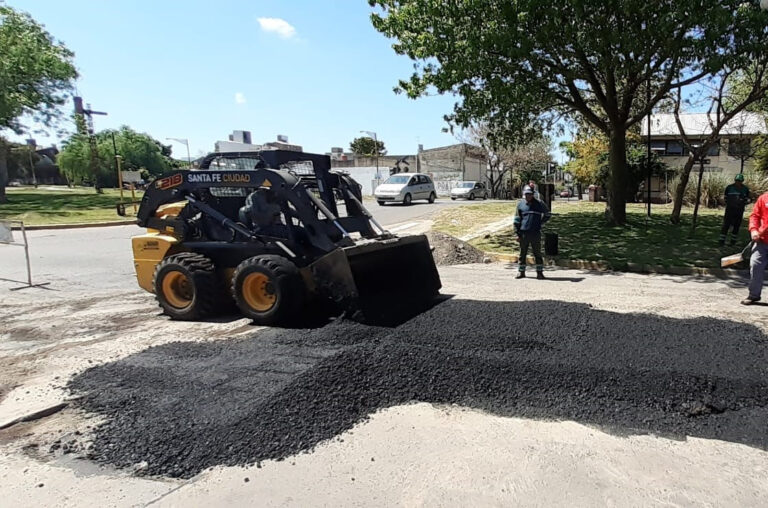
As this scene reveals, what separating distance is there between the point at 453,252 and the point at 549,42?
15.8ft

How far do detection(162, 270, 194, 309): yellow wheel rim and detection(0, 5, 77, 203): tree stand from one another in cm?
2515

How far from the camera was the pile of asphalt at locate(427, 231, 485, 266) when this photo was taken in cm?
1151

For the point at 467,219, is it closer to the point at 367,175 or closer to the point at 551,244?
the point at 551,244

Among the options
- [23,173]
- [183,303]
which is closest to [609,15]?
[183,303]

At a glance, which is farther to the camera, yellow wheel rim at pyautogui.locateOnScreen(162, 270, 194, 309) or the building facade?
the building facade

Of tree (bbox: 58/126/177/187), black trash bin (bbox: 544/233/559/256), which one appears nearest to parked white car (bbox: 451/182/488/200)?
black trash bin (bbox: 544/233/559/256)

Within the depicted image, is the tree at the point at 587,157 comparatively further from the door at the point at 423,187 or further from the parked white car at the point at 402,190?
the parked white car at the point at 402,190

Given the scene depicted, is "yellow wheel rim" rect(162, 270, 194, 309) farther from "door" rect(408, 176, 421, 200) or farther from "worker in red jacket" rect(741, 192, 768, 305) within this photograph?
"door" rect(408, 176, 421, 200)

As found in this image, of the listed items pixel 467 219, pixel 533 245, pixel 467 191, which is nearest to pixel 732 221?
pixel 533 245

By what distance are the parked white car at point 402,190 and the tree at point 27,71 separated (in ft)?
62.2

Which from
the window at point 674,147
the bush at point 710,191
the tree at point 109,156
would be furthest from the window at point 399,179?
the tree at point 109,156

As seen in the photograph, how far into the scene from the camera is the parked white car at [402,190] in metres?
25.4

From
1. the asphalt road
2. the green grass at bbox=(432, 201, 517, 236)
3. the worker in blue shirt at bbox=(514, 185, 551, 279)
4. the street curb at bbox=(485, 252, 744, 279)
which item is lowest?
the street curb at bbox=(485, 252, 744, 279)

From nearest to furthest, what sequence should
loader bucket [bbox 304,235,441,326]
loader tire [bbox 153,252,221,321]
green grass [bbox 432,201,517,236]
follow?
loader bucket [bbox 304,235,441,326] < loader tire [bbox 153,252,221,321] < green grass [bbox 432,201,517,236]
